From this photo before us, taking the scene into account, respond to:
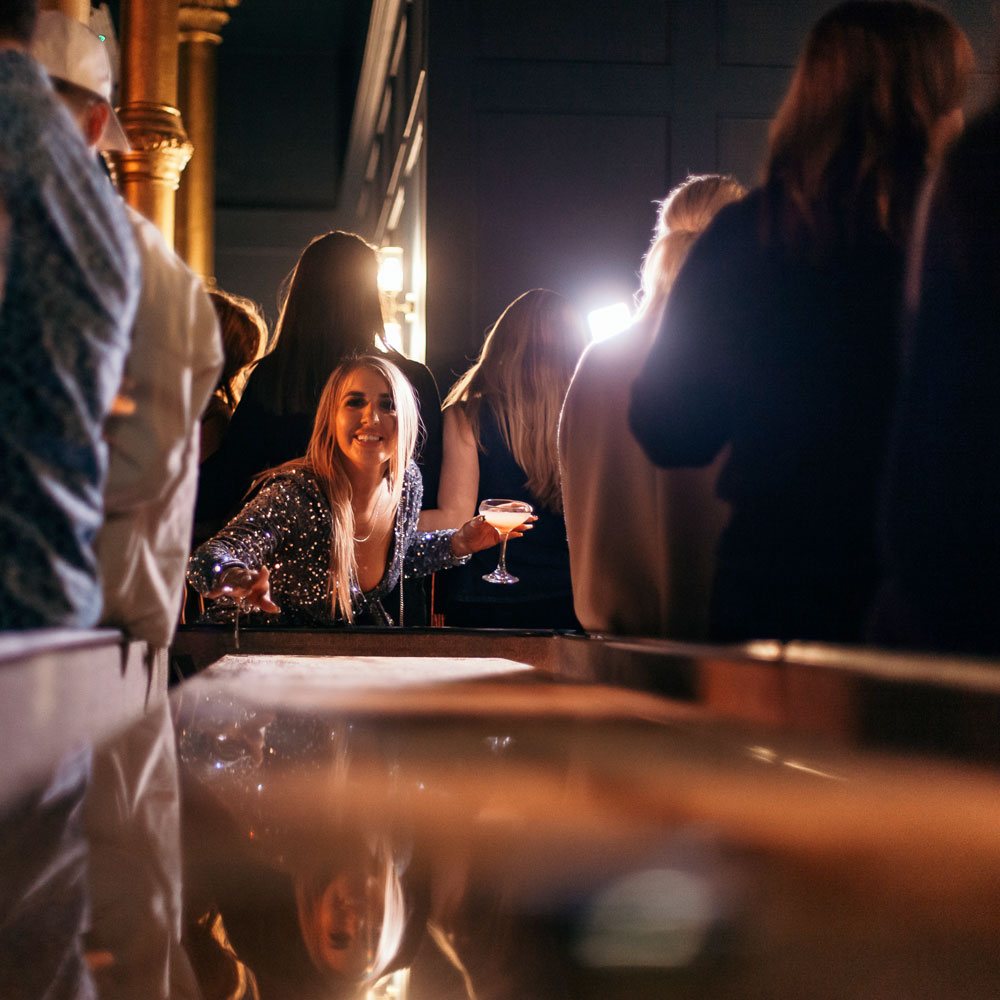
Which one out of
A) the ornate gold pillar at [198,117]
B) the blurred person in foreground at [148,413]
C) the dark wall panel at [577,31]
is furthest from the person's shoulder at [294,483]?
the ornate gold pillar at [198,117]

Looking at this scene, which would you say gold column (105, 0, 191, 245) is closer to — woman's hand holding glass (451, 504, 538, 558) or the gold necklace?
the gold necklace

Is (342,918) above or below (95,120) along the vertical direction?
below

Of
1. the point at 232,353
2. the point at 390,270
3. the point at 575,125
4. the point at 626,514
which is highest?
the point at 575,125

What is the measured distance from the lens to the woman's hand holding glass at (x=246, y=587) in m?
2.18

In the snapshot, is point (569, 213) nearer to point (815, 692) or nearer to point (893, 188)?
point (893, 188)

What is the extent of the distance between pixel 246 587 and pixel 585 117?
382cm

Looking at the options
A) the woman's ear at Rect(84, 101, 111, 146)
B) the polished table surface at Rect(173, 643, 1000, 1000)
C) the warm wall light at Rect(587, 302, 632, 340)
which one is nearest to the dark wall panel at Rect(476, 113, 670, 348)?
the warm wall light at Rect(587, 302, 632, 340)

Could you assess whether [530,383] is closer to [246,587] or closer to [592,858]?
[246,587]

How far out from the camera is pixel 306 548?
2775 millimetres

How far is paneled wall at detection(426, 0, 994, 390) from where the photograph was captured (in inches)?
209

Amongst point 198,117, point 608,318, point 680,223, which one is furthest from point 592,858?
point 198,117

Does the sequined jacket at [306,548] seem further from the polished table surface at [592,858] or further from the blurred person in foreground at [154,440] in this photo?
the polished table surface at [592,858]

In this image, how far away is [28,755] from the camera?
2.94 feet

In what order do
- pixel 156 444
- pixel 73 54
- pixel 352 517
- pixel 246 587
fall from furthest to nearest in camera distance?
1. pixel 352 517
2. pixel 246 587
3. pixel 73 54
4. pixel 156 444
